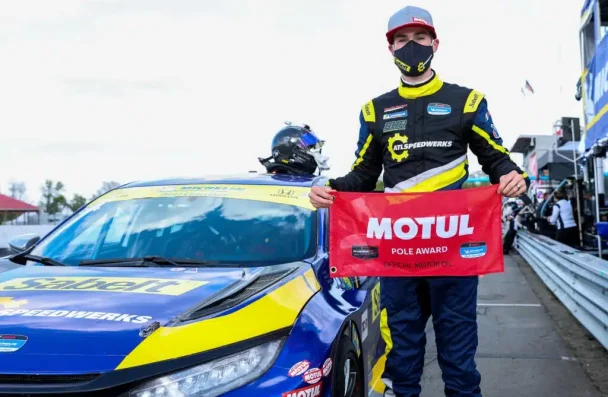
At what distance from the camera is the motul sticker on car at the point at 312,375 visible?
240cm

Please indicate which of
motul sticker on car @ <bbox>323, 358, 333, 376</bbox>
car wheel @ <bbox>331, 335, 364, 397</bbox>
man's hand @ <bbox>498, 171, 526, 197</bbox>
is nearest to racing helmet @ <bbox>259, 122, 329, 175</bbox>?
car wheel @ <bbox>331, 335, 364, 397</bbox>

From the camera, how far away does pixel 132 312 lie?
94.1 inches

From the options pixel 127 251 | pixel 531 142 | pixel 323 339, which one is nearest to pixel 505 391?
pixel 323 339

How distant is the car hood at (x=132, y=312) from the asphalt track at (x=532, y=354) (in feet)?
7.05

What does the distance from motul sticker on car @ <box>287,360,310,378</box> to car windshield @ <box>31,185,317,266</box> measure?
3.18 ft

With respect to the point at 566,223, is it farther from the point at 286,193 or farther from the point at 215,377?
the point at 215,377

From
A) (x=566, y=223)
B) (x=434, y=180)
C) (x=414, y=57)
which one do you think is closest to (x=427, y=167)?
(x=434, y=180)

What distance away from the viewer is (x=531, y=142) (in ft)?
184

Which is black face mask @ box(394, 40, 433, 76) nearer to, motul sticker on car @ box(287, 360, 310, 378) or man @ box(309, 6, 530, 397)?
man @ box(309, 6, 530, 397)

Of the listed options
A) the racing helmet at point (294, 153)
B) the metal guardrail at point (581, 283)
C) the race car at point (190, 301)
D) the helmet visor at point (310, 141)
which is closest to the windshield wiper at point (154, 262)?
the race car at point (190, 301)

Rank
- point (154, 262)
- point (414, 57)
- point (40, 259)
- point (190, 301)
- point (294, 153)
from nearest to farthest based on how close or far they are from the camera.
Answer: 1. point (190, 301)
2. point (414, 57)
3. point (154, 262)
4. point (40, 259)
5. point (294, 153)

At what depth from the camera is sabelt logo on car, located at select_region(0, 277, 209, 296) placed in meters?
2.71

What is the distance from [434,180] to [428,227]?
0.22 metres

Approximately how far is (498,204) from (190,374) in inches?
64.6
